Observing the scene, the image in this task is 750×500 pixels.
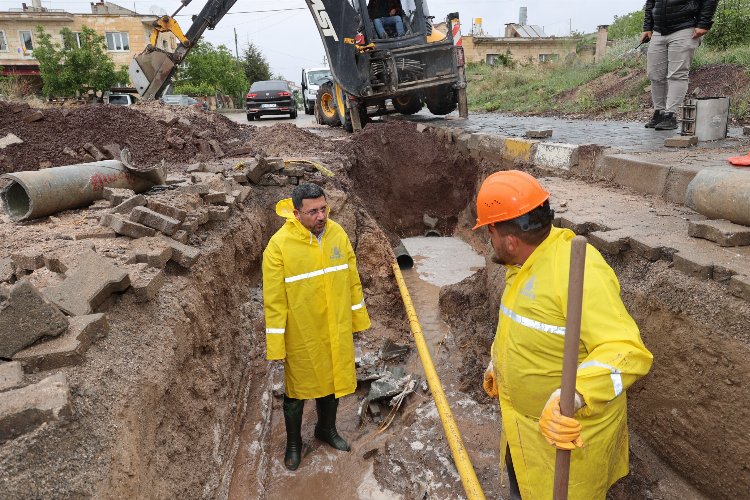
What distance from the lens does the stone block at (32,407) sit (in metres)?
2.13

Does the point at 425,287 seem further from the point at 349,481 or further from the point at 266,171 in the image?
the point at 349,481

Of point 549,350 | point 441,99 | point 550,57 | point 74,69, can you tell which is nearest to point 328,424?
point 549,350

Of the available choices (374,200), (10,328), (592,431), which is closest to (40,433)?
(10,328)

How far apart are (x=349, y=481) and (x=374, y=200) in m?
6.59

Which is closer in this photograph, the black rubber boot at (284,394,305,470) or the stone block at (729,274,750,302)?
the stone block at (729,274,750,302)

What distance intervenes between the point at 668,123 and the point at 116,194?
24.1 feet

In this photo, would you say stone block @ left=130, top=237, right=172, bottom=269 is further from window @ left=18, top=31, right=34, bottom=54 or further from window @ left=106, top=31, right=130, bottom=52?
window @ left=18, top=31, right=34, bottom=54

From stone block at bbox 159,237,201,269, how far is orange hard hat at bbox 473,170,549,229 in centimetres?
288

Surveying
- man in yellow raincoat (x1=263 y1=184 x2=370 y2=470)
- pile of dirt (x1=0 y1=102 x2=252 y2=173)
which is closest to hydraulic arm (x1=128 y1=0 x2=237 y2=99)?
pile of dirt (x1=0 y1=102 x2=252 y2=173)

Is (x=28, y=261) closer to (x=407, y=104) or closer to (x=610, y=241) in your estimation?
(x=610, y=241)

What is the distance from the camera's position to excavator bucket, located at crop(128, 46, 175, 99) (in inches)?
471

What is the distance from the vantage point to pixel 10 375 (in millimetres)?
2418

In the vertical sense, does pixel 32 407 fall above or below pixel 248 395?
above

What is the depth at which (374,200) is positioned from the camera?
1000 centimetres
